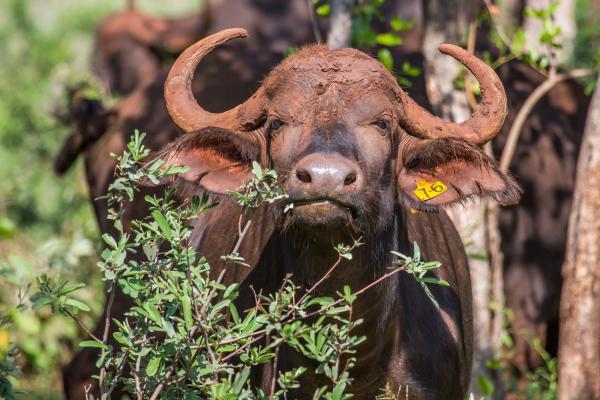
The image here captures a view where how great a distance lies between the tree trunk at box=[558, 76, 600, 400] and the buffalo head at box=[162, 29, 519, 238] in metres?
1.12

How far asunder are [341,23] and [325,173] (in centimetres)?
260

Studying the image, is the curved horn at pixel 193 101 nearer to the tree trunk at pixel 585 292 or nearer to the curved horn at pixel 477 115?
the curved horn at pixel 477 115

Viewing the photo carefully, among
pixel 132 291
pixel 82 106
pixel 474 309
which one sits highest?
pixel 132 291

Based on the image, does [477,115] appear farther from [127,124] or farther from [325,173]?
[127,124]

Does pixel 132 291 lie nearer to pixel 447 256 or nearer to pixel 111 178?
pixel 447 256

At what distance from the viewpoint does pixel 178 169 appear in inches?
179

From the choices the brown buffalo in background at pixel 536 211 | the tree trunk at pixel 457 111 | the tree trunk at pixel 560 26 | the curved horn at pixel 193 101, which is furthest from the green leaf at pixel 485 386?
the tree trunk at pixel 560 26

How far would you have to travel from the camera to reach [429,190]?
5258mm

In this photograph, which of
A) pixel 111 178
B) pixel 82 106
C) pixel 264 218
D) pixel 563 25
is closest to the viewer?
pixel 264 218

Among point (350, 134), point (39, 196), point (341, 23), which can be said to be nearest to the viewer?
point (350, 134)

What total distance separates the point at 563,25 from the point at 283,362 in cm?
532

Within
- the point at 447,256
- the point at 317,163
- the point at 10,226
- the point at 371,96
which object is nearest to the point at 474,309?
the point at 447,256

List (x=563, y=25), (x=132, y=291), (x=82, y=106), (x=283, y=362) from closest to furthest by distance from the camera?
(x=132, y=291) → (x=283, y=362) → (x=82, y=106) → (x=563, y=25)

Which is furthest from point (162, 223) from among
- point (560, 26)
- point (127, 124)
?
point (560, 26)
